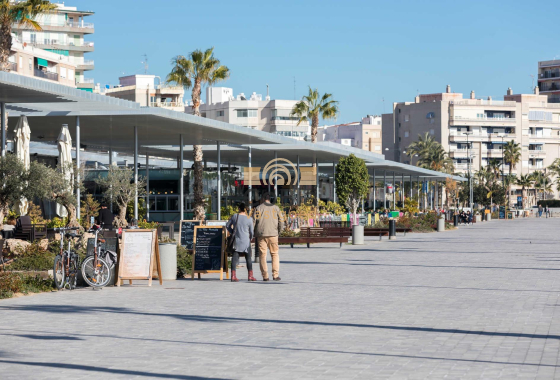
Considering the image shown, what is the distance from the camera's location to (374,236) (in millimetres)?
37688

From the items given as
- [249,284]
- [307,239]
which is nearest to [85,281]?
[249,284]

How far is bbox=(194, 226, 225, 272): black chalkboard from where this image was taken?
16.6 m

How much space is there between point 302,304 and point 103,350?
4.45 metres

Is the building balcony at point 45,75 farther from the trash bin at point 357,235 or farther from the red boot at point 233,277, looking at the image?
the red boot at point 233,277

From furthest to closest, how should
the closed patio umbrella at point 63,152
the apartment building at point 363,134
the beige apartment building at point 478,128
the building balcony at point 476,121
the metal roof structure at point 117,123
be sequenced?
the apartment building at point 363,134 → the beige apartment building at point 478,128 → the building balcony at point 476,121 → the closed patio umbrella at point 63,152 → the metal roof structure at point 117,123

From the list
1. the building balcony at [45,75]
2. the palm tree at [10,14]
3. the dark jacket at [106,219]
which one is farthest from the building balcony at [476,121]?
the dark jacket at [106,219]

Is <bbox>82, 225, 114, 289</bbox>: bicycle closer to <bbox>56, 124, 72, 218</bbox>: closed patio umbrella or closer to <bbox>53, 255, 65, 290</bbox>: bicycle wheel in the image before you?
<bbox>53, 255, 65, 290</bbox>: bicycle wheel

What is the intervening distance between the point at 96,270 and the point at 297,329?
19.7 feet

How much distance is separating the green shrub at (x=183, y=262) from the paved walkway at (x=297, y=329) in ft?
2.46

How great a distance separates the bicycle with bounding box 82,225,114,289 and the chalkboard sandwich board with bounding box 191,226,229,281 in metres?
2.28

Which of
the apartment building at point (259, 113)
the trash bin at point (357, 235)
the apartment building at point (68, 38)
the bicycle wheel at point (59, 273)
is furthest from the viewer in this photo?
the apartment building at point (259, 113)

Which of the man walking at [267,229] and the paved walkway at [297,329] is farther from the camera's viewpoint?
the man walking at [267,229]

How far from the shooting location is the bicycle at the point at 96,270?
48.1 ft

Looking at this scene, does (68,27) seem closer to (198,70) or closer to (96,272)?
(198,70)
